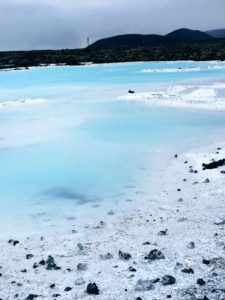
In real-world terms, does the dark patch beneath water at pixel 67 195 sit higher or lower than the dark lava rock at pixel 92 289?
higher

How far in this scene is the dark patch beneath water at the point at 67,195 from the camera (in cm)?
814

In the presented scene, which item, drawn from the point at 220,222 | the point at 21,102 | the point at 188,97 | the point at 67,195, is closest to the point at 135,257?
the point at 220,222

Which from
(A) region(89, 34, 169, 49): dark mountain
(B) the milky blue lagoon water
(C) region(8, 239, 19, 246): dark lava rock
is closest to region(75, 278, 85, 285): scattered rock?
(C) region(8, 239, 19, 246): dark lava rock

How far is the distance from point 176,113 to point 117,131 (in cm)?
332

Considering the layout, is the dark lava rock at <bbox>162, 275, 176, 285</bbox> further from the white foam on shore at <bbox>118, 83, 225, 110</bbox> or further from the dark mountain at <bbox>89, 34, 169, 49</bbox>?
the dark mountain at <bbox>89, 34, 169, 49</bbox>

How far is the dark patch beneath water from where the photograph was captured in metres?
8.14

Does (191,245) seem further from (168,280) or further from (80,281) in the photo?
(80,281)

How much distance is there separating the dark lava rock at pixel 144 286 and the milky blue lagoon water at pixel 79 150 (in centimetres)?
234

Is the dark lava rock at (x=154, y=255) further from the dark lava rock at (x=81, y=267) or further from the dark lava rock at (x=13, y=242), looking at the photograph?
the dark lava rock at (x=13, y=242)

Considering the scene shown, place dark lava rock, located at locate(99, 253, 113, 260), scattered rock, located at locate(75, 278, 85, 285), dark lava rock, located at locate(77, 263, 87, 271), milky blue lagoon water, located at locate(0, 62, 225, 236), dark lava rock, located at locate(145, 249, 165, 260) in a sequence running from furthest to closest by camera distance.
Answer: milky blue lagoon water, located at locate(0, 62, 225, 236) → dark lava rock, located at locate(99, 253, 113, 260) → dark lava rock, located at locate(145, 249, 165, 260) → dark lava rock, located at locate(77, 263, 87, 271) → scattered rock, located at locate(75, 278, 85, 285)

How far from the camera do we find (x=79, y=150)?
39.7ft

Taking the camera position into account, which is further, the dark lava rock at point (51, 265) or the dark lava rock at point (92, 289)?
the dark lava rock at point (51, 265)

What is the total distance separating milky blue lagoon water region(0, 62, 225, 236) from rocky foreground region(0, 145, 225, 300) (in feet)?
2.31

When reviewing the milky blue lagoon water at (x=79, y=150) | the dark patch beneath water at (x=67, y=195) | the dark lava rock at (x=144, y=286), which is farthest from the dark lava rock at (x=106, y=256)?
the dark patch beneath water at (x=67, y=195)
